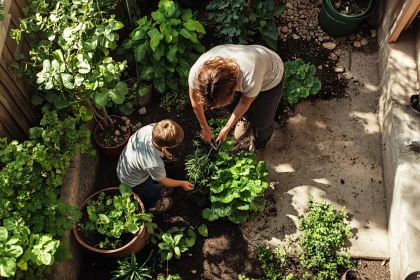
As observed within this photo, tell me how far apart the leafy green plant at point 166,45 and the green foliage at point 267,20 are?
0.87 meters

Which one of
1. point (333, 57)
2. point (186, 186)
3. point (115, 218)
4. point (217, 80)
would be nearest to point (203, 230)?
point (186, 186)

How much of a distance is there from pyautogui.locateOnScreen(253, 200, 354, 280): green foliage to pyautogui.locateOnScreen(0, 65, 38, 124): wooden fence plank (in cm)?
253

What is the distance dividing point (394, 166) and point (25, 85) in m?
3.66

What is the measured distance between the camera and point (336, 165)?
4.80 m

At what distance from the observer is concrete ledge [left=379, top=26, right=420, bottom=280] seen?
4.00 meters

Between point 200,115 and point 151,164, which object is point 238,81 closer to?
point 200,115

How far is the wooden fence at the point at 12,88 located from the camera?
358 cm

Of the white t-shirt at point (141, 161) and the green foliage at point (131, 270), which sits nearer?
the white t-shirt at point (141, 161)

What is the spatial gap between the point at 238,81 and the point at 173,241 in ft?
5.58

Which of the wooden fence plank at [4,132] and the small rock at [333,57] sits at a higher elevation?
the wooden fence plank at [4,132]

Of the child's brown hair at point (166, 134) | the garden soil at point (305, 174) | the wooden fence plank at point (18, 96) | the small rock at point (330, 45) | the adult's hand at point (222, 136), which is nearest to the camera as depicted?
the child's brown hair at point (166, 134)

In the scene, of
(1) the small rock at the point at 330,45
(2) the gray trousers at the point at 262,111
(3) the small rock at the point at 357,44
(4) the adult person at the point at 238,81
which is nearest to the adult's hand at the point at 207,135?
(4) the adult person at the point at 238,81

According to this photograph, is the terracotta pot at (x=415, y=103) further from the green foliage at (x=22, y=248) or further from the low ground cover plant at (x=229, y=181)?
the green foliage at (x=22, y=248)

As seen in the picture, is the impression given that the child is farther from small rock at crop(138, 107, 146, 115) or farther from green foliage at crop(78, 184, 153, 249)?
small rock at crop(138, 107, 146, 115)
